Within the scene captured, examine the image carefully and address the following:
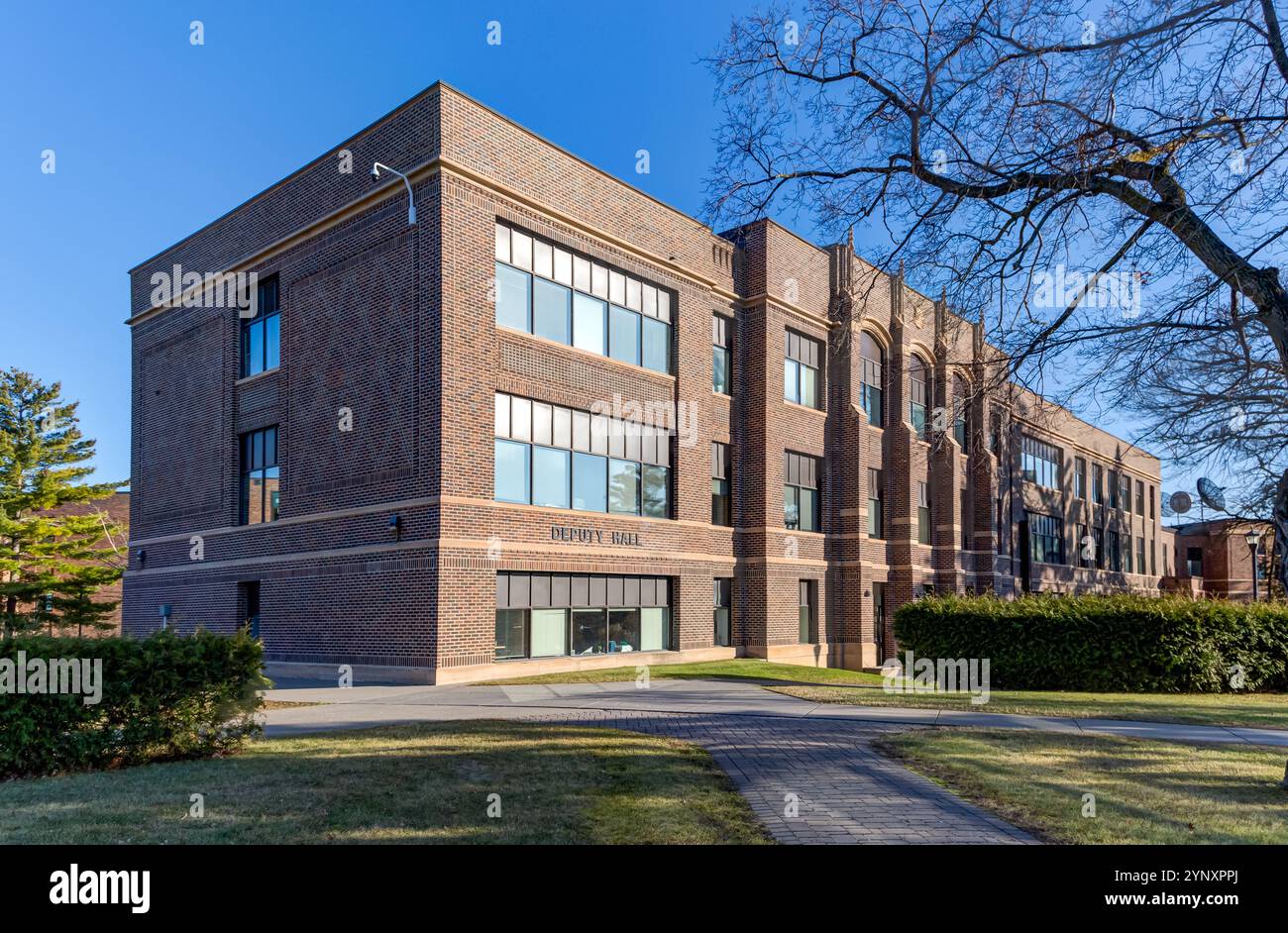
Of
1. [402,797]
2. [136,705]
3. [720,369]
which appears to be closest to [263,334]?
[720,369]

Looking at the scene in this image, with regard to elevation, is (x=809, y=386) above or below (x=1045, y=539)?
above

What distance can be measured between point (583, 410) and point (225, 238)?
461 inches

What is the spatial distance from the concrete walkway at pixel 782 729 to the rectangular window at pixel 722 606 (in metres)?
6.64

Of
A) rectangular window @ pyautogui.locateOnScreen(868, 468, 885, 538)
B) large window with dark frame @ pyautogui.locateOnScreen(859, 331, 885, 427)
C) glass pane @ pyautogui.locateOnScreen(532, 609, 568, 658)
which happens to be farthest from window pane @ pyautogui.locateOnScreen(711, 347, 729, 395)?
glass pane @ pyautogui.locateOnScreen(532, 609, 568, 658)

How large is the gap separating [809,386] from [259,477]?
1669cm

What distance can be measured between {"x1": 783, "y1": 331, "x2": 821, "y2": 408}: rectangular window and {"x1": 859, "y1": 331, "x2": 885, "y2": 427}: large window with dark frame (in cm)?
258

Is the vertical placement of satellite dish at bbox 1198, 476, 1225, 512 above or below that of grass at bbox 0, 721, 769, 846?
above

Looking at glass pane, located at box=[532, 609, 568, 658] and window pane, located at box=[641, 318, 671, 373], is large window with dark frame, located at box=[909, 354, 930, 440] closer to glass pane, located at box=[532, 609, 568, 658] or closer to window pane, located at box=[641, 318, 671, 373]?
window pane, located at box=[641, 318, 671, 373]

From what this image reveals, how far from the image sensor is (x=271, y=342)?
23688 millimetres

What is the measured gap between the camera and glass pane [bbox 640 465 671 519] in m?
23.6

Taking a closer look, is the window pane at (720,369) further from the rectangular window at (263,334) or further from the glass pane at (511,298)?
the rectangular window at (263,334)

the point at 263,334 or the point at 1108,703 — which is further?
the point at 263,334

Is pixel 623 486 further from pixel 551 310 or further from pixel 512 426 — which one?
pixel 551 310
